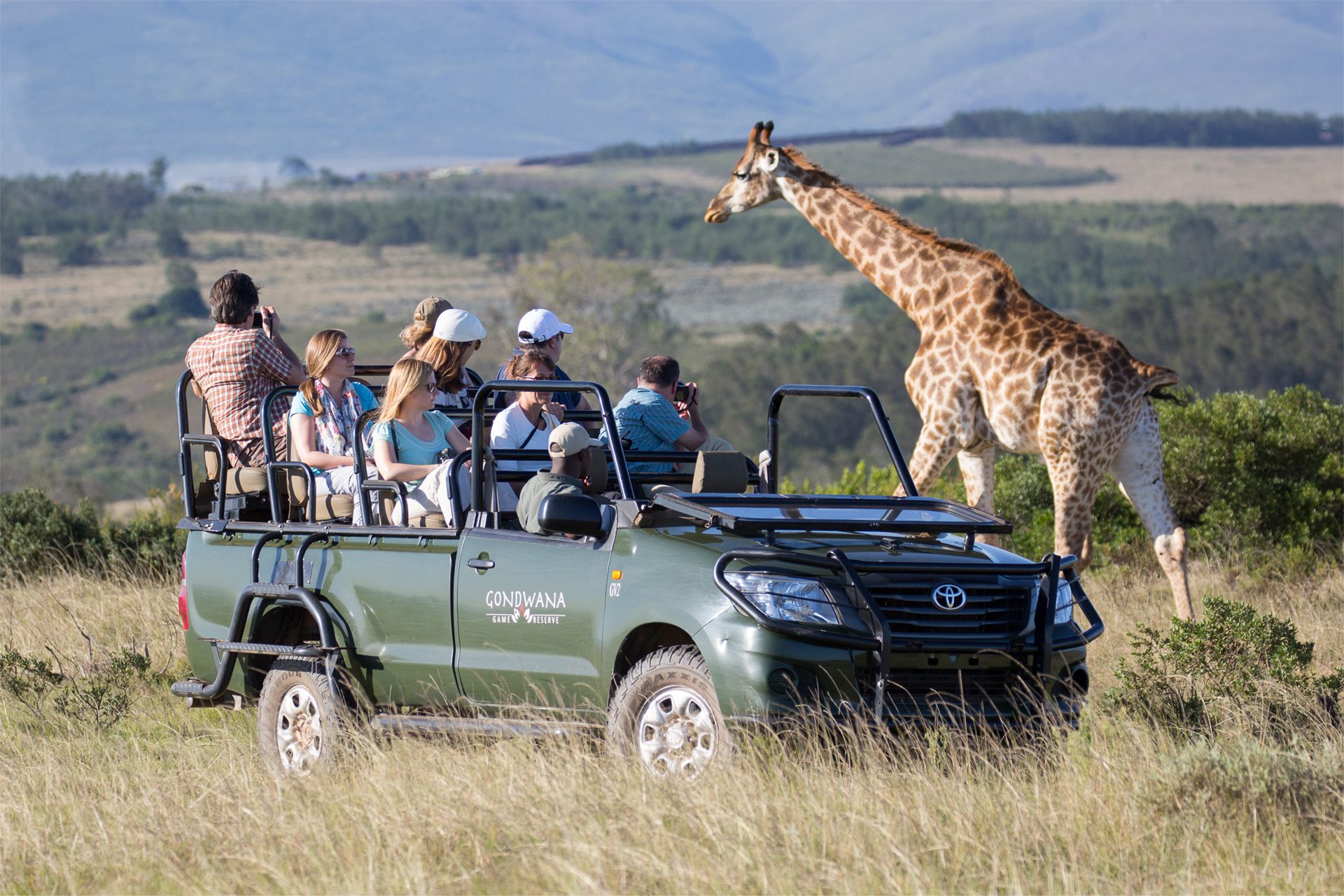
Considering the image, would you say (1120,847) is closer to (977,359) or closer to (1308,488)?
(977,359)

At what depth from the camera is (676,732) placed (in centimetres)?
605

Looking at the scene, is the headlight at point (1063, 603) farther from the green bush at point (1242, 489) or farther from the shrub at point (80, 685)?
the green bush at point (1242, 489)

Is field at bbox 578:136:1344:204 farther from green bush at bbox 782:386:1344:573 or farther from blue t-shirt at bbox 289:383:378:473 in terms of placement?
blue t-shirt at bbox 289:383:378:473

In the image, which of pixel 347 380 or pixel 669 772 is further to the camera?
pixel 347 380

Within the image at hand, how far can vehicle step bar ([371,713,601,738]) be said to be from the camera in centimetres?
625

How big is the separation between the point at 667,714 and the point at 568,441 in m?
1.13

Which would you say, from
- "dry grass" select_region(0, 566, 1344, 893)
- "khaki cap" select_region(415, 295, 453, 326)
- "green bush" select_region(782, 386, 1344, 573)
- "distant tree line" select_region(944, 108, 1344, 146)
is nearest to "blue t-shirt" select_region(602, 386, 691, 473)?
"khaki cap" select_region(415, 295, 453, 326)

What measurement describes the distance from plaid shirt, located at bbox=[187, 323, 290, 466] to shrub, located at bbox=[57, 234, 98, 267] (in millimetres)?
109551

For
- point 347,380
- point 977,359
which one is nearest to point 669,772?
point 347,380

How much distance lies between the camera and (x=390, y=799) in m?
5.78

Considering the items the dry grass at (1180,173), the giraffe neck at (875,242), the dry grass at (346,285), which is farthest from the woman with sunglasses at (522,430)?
the dry grass at (1180,173)

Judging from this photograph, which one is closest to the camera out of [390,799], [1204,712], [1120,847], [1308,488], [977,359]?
[1120,847]

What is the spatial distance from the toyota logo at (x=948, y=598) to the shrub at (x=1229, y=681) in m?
1.15

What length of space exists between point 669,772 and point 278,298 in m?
96.1
